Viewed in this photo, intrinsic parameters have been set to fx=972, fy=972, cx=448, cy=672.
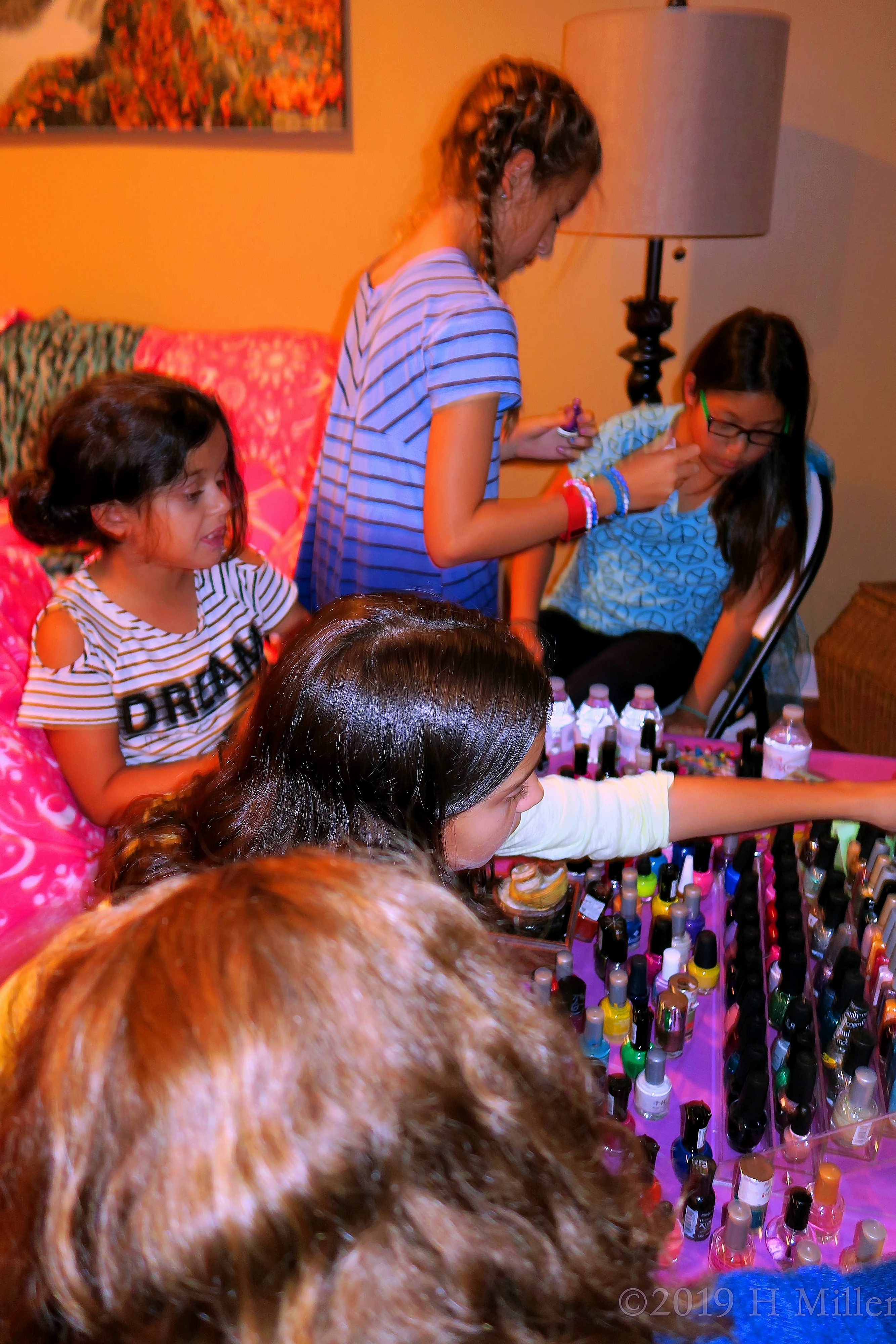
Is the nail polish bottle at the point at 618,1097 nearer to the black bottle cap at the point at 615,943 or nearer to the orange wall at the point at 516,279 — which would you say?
the black bottle cap at the point at 615,943

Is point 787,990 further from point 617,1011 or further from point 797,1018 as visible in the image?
point 617,1011

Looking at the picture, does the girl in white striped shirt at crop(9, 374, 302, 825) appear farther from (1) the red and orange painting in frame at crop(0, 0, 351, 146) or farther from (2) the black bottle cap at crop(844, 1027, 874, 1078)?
(1) the red and orange painting in frame at crop(0, 0, 351, 146)

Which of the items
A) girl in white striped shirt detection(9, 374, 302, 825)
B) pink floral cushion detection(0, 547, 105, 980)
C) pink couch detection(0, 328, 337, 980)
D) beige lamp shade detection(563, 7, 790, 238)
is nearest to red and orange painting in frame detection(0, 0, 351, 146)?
pink couch detection(0, 328, 337, 980)

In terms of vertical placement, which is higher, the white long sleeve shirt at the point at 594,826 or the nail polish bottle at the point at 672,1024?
the white long sleeve shirt at the point at 594,826

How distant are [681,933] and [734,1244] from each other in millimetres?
270

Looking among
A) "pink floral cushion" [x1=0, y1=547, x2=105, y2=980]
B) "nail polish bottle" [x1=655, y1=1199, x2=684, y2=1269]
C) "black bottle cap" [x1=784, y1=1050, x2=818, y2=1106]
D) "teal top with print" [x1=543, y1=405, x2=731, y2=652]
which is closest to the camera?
"nail polish bottle" [x1=655, y1=1199, x2=684, y2=1269]

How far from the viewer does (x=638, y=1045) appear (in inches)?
30.2

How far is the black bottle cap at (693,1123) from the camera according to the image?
27.0 inches

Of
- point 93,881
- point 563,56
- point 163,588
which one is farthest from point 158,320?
point 93,881

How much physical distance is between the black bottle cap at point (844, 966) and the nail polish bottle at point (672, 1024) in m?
0.12

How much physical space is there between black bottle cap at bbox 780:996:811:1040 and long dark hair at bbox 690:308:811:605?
93 centimetres

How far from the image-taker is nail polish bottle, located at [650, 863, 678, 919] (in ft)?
3.00

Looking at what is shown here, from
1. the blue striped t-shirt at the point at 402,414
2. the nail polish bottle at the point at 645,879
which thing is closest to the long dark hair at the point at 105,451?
the blue striped t-shirt at the point at 402,414

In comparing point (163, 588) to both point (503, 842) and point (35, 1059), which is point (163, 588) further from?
point (35, 1059)
